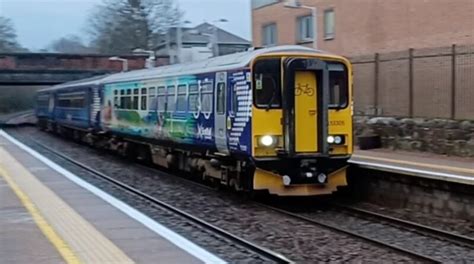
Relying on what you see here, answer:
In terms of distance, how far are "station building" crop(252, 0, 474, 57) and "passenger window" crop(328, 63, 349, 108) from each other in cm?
1052

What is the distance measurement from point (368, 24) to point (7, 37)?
196ft

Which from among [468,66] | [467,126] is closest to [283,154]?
[467,126]

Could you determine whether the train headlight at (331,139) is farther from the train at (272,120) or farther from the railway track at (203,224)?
the railway track at (203,224)

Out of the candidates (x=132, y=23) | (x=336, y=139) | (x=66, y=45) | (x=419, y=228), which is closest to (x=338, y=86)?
(x=336, y=139)

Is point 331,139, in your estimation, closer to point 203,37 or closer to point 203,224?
point 203,224

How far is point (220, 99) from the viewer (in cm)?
1501

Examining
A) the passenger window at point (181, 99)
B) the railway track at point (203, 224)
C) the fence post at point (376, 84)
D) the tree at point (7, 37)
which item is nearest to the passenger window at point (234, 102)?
the railway track at point (203, 224)

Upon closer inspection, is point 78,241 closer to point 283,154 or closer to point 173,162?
point 283,154

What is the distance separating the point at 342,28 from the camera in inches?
1265

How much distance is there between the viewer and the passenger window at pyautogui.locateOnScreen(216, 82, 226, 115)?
14.9m

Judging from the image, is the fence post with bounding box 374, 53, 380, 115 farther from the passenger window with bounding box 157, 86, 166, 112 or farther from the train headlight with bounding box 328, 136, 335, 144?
the train headlight with bounding box 328, 136, 335, 144

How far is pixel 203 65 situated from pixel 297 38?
20.3 metres

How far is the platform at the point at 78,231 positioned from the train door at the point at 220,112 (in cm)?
239

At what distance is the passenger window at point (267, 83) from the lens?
13789 millimetres
